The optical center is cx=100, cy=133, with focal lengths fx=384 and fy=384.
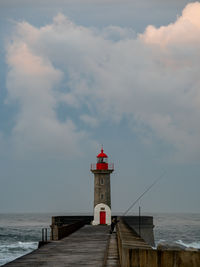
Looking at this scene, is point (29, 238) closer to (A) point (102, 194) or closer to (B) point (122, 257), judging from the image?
(A) point (102, 194)

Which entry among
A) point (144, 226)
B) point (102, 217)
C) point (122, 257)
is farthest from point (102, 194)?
point (122, 257)

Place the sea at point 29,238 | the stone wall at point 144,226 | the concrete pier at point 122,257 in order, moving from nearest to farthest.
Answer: the concrete pier at point 122,257, the stone wall at point 144,226, the sea at point 29,238

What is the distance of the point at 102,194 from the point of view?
32188mm

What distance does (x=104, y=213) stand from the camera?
1260 inches

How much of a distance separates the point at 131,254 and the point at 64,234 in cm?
1375

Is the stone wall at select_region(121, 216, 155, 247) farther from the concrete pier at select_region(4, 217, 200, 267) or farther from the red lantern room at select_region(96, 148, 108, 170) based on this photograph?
the concrete pier at select_region(4, 217, 200, 267)

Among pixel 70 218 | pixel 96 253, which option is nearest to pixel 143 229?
pixel 70 218

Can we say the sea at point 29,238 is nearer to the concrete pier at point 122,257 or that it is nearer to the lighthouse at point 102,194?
the lighthouse at point 102,194

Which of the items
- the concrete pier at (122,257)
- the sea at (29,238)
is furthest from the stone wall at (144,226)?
the concrete pier at (122,257)

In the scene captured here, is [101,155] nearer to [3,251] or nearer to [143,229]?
[143,229]

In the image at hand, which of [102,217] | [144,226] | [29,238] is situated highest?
[102,217]

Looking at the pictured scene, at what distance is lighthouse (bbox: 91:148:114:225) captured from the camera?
32031mm

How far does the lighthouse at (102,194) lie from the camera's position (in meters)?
32.0

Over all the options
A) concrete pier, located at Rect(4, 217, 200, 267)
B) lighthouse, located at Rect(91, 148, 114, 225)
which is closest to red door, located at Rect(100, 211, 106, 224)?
lighthouse, located at Rect(91, 148, 114, 225)
